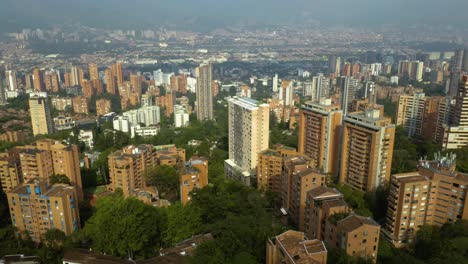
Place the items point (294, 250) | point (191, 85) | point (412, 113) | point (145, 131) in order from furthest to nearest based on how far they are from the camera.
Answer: point (191, 85) < point (145, 131) < point (412, 113) < point (294, 250)

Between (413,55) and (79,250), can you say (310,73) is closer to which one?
(413,55)

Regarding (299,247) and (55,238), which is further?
(55,238)

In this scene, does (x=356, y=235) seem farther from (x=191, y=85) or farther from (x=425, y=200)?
(x=191, y=85)

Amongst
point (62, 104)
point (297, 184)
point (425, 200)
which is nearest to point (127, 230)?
point (297, 184)

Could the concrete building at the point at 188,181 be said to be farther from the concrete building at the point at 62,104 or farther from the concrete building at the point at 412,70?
the concrete building at the point at 412,70

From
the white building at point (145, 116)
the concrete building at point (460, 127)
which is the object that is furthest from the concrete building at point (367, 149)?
the white building at point (145, 116)

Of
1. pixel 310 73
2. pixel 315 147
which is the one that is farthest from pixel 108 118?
pixel 310 73
